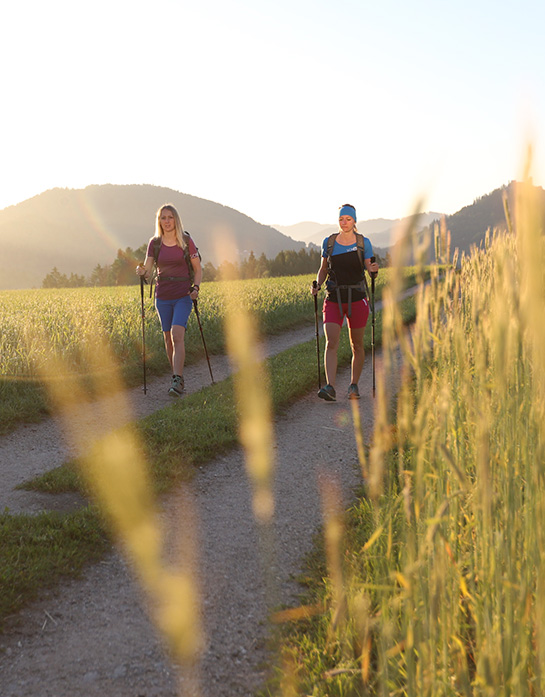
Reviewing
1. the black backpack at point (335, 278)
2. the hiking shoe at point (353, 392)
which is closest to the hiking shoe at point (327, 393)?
the hiking shoe at point (353, 392)

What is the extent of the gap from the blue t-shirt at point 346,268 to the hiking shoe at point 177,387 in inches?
116

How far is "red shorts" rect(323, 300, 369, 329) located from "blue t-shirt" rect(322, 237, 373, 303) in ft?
0.35

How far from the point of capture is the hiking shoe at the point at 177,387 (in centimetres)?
937

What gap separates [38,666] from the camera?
10.7 feet

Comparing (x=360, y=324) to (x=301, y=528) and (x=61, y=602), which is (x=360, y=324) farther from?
(x=61, y=602)

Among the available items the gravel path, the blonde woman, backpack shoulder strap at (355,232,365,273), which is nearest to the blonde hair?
the blonde woman

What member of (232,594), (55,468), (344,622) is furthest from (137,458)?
(344,622)

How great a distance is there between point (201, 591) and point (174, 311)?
19.7 ft

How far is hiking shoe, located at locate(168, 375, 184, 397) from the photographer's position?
937cm

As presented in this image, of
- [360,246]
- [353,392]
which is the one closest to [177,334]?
[353,392]

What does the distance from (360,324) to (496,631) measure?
6927 millimetres

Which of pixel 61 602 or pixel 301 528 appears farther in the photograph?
pixel 301 528

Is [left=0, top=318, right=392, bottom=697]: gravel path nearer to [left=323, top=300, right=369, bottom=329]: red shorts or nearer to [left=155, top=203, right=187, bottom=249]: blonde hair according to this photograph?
[left=323, top=300, right=369, bottom=329]: red shorts

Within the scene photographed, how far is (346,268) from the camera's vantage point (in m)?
8.42
